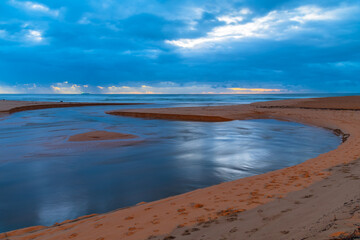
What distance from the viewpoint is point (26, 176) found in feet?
24.1

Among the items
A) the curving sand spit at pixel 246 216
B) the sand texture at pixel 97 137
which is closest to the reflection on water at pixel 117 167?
the sand texture at pixel 97 137

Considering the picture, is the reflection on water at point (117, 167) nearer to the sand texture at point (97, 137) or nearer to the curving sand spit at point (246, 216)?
the sand texture at point (97, 137)

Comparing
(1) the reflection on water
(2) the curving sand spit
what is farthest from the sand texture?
A: (2) the curving sand spit

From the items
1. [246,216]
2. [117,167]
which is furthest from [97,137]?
[246,216]

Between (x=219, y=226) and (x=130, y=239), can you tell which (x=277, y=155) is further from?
(x=130, y=239)

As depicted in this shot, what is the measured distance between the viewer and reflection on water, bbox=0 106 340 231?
5.55 metres

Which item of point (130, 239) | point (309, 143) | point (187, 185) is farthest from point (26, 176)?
point (309, 143)

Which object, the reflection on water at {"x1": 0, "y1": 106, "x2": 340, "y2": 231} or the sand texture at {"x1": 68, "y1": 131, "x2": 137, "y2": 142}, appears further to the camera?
the sand texture at {"x1": 68, "y1": 131, "x2": 137, "y2": 142}

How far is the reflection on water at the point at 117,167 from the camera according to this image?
555 cm

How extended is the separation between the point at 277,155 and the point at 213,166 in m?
3.25

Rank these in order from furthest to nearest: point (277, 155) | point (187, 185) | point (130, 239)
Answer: point (277, 155), point (187, 185), point (130, 239)

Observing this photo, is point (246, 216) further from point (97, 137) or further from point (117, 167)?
point (97, 137)

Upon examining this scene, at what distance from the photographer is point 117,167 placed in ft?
27.2

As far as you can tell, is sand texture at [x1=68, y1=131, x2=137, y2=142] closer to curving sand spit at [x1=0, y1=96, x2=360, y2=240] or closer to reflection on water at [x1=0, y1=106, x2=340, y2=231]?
reflection on water at [x1=0, y1=106, x2=340, y2=231]
